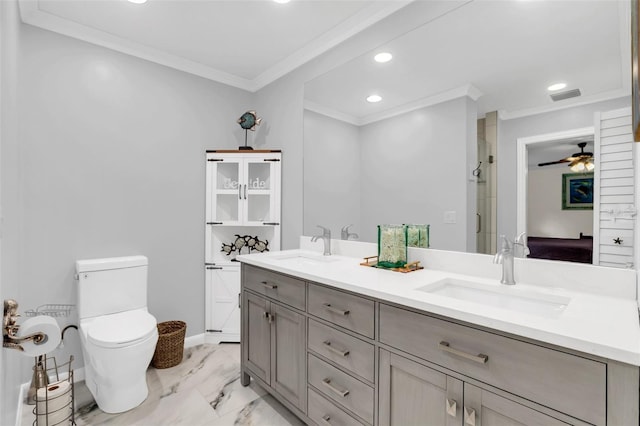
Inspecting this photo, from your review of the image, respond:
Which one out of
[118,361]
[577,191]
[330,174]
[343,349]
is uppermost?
[330,174]

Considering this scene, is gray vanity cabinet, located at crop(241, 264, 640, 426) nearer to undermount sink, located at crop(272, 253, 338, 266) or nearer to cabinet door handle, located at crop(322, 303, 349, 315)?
cabinet door handle, located at crop(322, 303, 349, 315)

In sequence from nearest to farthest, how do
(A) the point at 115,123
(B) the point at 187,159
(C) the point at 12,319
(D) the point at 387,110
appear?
(C) the point at 12,319 → (D) the point at 387,110 → (A) the point at 115,123 → (B) the point at 187,159

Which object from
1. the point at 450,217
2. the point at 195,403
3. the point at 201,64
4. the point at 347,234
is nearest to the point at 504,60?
the point at 450,217

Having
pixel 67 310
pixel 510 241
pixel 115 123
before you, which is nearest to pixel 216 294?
pixel 67 310

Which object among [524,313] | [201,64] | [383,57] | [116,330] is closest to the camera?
[524,313]

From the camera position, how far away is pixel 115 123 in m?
2.50

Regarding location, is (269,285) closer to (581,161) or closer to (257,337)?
(257,337)

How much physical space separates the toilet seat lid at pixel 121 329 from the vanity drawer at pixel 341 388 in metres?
1.07

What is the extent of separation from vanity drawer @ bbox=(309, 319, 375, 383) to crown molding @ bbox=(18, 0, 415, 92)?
1.94 m

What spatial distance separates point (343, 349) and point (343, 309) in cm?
18

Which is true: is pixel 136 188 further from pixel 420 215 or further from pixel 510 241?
pixel 510 241

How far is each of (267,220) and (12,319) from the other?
2081mm

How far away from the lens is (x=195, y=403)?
2.00 m

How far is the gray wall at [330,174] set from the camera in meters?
2.33
